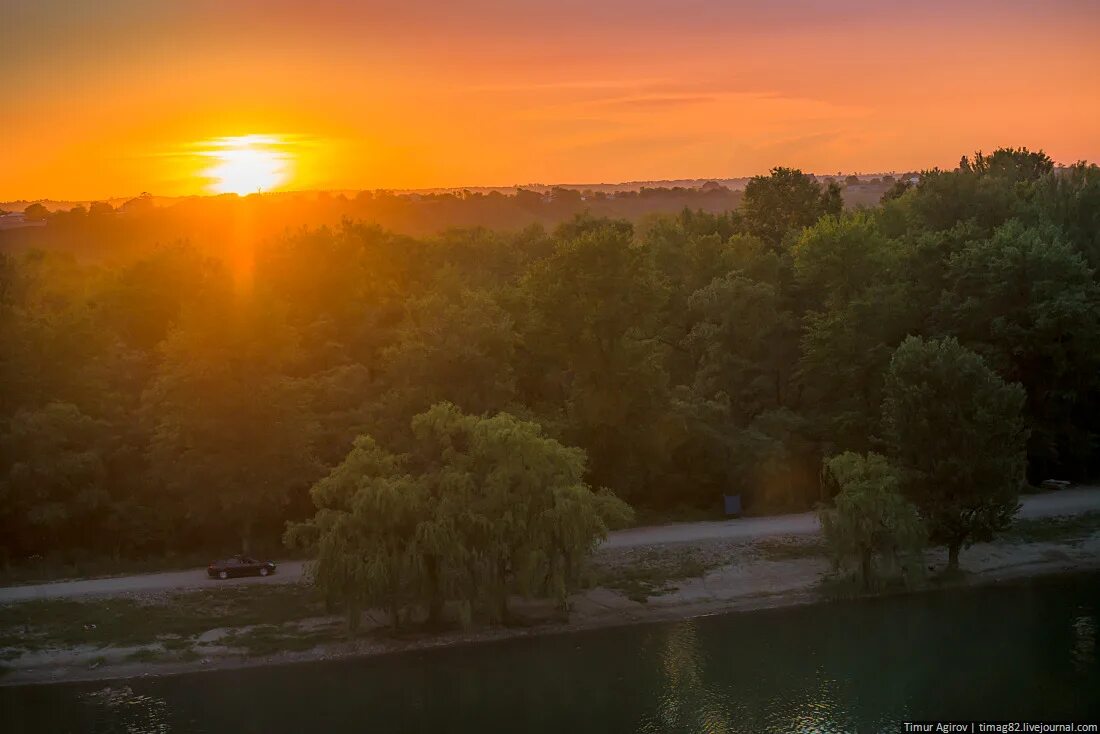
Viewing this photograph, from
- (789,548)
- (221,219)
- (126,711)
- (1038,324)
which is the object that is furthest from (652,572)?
(221,219)

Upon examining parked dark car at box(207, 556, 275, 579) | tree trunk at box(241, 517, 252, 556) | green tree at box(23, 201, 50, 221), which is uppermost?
green tree at box(23, 201, 50, 221)

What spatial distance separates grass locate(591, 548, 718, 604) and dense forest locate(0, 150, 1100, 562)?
5623 mm

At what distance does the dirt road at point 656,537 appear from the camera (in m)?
41.6

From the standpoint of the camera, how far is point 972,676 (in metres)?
34.7

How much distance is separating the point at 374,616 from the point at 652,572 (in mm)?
11209

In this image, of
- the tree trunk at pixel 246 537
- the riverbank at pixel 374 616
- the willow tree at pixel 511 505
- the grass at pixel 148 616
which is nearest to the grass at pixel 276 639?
the riverbank at pixel 374 616

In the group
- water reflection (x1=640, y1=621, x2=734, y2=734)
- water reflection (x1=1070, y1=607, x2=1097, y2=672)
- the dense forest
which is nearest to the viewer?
water reflection (x1=640, y1=621, x2=734, y2=734)

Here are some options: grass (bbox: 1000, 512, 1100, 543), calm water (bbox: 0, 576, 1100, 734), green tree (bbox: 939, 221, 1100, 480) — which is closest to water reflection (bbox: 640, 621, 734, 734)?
calm water (bbox: 0, 576, 1100, 734)

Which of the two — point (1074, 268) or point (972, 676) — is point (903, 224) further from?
point (972, 676)

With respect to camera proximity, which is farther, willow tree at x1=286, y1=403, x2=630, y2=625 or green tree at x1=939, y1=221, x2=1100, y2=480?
green tree at x1=939, y1=221, x2=1100, y2=480

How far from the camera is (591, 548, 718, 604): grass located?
4334 cm

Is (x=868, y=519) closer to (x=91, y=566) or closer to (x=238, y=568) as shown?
(x=238, y=568)

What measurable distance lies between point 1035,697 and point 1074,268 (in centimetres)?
2833

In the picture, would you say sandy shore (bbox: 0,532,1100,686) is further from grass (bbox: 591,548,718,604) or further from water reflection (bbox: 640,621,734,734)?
water reflection (bbox: 640,621,734,734)
